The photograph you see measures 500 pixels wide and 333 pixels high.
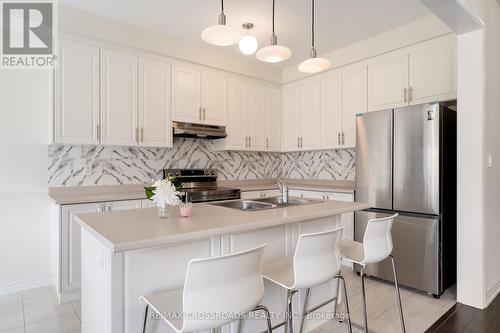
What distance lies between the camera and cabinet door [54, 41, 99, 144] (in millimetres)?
2832

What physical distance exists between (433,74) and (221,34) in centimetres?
243

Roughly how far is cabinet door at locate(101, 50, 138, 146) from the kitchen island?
1.57 m

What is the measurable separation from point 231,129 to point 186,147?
0.67 metres

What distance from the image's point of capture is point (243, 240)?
68.6 inches

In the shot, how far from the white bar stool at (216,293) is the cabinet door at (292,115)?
344cm

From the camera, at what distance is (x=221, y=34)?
5.99 feet

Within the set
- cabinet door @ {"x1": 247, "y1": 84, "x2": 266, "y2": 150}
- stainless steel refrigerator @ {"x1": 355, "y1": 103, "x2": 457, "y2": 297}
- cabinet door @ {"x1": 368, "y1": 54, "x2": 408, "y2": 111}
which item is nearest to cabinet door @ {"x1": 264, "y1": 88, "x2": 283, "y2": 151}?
cabinet door @ {"x1": 247, "y1": 84, "x2": 266, "y2": 150}

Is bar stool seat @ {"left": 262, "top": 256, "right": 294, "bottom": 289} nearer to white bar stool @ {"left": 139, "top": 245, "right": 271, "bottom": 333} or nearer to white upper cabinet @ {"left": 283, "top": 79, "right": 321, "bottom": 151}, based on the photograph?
white bar stool @ {"left": 139, "top": 245, "right": 271, "bottom": 333}

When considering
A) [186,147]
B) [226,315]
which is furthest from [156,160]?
[226,315]

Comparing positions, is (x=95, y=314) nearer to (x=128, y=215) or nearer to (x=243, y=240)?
(x=128, y=215)

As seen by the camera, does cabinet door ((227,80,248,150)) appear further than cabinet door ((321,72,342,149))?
Yes

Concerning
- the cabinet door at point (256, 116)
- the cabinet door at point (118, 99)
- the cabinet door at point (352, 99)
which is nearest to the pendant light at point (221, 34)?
the cabinet door at point (118, 99)

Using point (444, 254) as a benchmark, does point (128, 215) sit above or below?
above

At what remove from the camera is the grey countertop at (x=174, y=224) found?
1.19 meters
